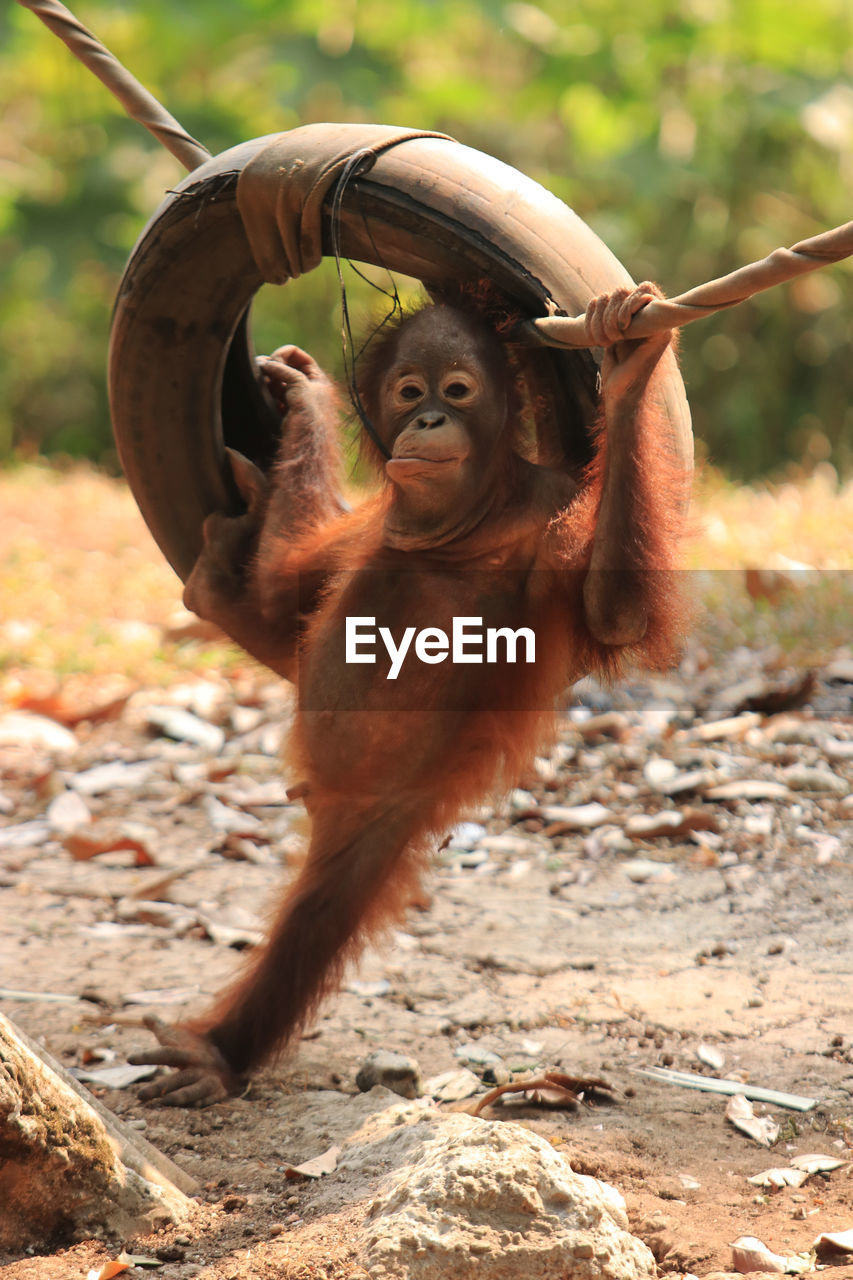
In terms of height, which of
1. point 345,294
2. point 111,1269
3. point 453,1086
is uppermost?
point 345,294

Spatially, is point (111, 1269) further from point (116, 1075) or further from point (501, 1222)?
point (116, 1075)

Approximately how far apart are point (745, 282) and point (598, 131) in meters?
10.1

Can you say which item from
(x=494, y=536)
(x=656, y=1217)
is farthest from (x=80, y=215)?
(x=656, y=1217)

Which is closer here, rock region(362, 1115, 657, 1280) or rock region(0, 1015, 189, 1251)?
rock region(362, 1115, 657, 1280)

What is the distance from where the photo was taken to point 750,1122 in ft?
7.91

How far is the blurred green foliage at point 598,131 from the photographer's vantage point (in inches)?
421

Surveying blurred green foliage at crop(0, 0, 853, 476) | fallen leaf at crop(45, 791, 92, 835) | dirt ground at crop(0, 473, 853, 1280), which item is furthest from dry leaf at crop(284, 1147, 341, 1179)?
blurred green foliage at crop(0, 0, 853, 476)

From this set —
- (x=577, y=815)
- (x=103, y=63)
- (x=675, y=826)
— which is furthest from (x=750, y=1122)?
(x=103, y=63)

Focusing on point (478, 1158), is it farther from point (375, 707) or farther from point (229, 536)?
point (229, 536)

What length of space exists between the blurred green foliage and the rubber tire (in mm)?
8053

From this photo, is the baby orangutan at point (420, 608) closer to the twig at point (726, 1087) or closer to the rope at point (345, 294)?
the rope at point (345, 294)

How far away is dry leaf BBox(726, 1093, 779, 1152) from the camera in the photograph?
2.37 meters

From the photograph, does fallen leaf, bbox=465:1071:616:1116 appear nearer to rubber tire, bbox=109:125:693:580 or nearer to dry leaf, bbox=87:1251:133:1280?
dry leaf, bbox=87:1251:133:1280

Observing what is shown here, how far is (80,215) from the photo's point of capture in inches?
436
